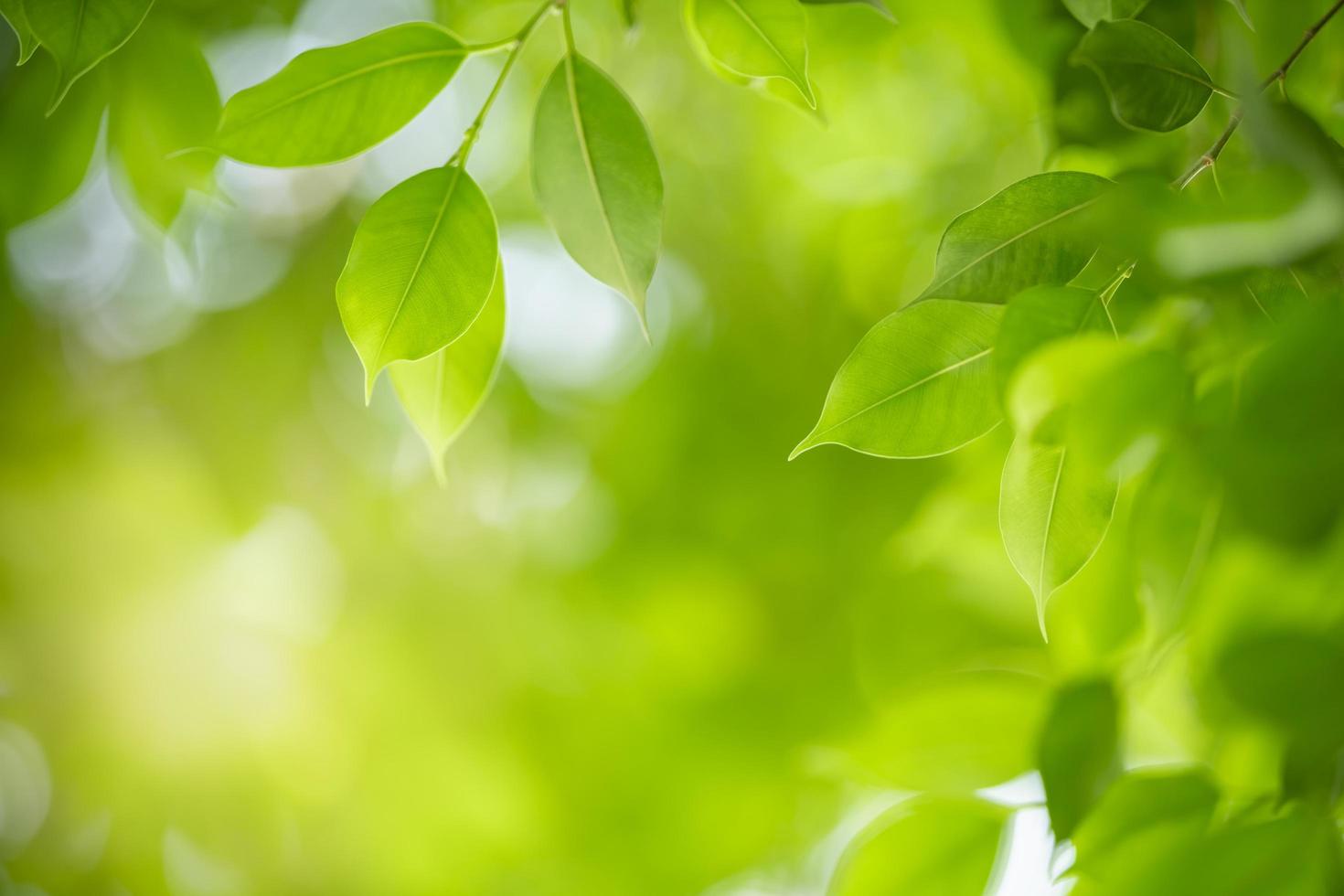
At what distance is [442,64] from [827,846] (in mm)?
1165

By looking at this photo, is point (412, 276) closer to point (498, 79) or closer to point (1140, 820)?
point (498, 79)

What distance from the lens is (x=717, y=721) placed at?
1.18 metres

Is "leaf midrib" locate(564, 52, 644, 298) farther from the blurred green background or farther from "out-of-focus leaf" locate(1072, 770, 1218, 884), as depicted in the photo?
the blurred green background

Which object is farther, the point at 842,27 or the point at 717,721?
the point at 717,721

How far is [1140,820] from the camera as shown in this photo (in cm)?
31

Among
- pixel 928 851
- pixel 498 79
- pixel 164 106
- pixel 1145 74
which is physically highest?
pixel 164 106

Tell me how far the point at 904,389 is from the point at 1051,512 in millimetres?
62

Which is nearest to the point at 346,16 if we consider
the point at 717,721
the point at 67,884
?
the point at 717,721

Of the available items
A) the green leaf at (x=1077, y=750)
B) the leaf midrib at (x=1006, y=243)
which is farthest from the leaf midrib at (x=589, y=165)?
the green leaf at (x=1077, y=750)

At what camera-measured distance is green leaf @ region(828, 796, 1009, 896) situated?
37 cm

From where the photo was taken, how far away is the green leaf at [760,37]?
32 cm

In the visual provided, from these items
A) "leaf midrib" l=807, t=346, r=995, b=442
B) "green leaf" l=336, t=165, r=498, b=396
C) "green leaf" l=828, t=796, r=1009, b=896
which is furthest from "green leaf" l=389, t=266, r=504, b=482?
"green leaf" l=828, t=796, r=1009, b=896

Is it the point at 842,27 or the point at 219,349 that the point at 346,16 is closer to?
the point at 219,349

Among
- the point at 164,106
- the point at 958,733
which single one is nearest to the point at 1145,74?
the point at 958,733
